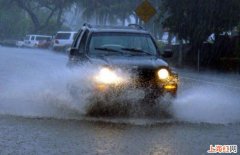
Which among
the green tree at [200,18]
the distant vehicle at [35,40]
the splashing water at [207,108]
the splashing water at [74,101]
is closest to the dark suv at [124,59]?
the splashing water at [74,101]

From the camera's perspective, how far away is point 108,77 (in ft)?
36.6

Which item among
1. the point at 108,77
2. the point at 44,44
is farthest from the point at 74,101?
the point at 44,44

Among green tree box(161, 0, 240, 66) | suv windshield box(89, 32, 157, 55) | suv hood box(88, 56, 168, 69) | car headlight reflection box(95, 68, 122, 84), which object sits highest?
green tree box(161, 0, 240, 66)

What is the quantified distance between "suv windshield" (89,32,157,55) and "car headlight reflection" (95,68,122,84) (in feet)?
3.50

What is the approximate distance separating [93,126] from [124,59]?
6.10 ft

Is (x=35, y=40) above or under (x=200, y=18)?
under

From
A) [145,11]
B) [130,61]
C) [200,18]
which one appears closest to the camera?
[130,61]

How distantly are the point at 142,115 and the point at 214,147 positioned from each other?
134 inches

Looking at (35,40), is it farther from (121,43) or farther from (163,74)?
(163,74)

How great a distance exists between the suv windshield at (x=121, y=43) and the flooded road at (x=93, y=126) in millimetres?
603

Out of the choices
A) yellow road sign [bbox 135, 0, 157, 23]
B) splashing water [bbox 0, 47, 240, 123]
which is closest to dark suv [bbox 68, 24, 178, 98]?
splashing water [bbox 0, 47, 240, 123]

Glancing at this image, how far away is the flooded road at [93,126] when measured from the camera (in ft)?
27.4

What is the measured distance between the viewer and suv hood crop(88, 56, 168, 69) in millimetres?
11211

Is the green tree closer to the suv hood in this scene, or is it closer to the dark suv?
the dark suv
